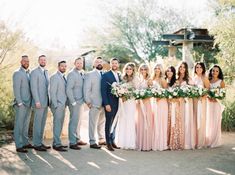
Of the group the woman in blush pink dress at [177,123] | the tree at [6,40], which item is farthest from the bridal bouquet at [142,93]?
the tree at [6,40]

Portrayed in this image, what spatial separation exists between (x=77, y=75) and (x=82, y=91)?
400 millimetres

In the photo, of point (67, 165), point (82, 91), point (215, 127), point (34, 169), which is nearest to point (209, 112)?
point (215, 127)

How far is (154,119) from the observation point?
Answer: 9.48m

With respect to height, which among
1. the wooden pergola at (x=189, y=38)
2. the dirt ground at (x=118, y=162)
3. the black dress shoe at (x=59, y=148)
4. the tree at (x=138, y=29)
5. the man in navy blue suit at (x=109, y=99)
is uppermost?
the tree at (x=138, y=29)

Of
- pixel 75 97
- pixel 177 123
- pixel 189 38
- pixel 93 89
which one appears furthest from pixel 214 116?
pixel 189 38

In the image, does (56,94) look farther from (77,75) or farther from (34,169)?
(34,169)

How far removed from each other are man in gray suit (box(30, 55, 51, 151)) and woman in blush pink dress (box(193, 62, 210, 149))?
3.48 m

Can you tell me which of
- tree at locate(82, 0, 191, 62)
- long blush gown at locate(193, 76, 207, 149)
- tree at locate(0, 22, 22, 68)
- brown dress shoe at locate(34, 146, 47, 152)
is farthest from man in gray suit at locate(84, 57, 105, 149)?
tree at locate(82, 0, 191, 62)

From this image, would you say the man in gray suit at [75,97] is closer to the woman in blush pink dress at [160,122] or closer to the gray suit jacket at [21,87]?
the gray suit jacket at [21,87]

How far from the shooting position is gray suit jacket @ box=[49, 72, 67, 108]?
938 centimetres

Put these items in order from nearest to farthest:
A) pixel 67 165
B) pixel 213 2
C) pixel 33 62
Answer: pixel 67 165
pixel 33 62
pixel 213 2

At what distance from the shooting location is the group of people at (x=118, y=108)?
9.33 m

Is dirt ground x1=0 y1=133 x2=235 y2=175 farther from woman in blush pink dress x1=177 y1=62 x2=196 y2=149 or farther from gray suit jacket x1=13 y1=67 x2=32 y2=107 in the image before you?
gray suit jacket x1=13 y1=67 x2=32 y2=107

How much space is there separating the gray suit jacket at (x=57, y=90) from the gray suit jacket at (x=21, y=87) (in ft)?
1.66
